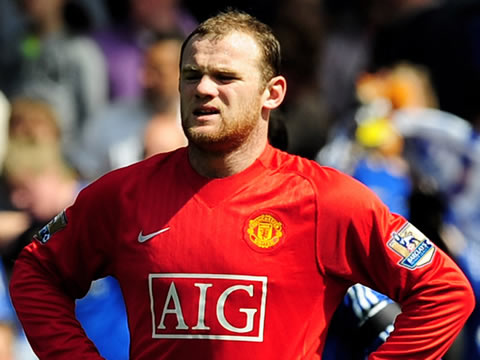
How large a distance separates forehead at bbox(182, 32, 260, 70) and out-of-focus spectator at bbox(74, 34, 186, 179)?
376cm

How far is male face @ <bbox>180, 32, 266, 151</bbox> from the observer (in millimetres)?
5070

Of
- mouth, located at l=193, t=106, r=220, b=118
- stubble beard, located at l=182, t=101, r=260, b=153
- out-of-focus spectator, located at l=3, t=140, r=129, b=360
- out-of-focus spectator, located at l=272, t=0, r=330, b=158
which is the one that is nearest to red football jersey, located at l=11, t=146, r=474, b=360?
stubble beard, located at l=182, t=101, r=260, b=153

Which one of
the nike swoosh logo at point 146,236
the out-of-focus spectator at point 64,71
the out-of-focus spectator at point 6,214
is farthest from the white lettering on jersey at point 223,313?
the out-of-focus spectator at point 64,71

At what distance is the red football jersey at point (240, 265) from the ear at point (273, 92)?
0.63ft

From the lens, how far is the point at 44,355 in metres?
5.18

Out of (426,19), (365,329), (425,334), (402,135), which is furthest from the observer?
(426,19)

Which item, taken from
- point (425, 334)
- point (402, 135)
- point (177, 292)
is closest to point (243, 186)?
point (177, 292)

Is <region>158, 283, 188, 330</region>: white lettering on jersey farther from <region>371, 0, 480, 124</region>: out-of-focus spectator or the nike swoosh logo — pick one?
<region>371, 0, 480, 124</region>: out-of-focus spectator

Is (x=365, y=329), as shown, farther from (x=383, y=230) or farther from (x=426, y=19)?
(x=426, y=19)

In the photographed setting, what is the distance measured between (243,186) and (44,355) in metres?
1.00

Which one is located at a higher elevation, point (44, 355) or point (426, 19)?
point (426, 19)

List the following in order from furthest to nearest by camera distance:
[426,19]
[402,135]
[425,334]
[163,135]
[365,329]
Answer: [426,19] < [402,135] < [163,135] < [365,329] < [425,334]

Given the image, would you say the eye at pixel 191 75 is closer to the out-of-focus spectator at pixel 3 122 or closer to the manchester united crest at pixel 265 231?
the manchester united crest at pixel 265 231

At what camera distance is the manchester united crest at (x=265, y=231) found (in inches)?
199
